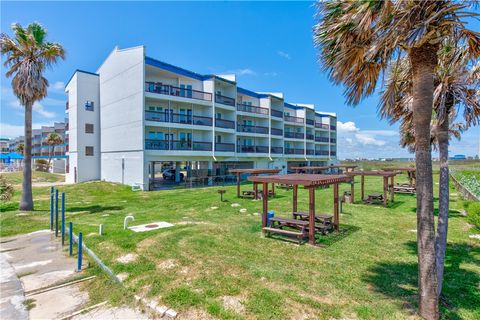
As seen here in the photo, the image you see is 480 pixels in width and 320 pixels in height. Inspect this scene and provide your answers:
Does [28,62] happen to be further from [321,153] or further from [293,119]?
[321,153]

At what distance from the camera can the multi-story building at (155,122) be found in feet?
81.4

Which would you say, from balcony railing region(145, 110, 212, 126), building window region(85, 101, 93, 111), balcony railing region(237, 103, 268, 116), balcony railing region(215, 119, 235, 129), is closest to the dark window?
building window region(85, 101, 93, 111)

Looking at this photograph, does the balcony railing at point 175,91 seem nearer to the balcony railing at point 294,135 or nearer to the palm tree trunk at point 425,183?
the balcony railing at point 294,135

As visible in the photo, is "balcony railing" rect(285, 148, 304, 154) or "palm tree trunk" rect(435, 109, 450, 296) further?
"balcony railing" rect(285, 148, 304, 154)

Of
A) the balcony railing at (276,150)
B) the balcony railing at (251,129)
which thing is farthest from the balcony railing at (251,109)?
the balcony railing at (276,150)

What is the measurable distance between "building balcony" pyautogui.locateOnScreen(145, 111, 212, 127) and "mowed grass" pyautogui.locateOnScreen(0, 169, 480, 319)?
13.4 m

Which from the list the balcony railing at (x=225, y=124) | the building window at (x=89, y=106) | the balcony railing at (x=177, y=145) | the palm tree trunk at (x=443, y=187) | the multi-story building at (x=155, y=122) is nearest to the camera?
the palm tree trunk at (x=443, y=187)

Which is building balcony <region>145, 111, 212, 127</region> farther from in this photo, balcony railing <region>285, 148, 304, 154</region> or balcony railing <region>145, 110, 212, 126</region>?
balcony railing <region>285, 148, 304, 154</region>

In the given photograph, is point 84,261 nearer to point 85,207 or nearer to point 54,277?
point 54,277

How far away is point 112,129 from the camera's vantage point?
28.3 metres

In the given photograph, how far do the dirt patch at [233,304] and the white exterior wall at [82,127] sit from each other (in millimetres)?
30028

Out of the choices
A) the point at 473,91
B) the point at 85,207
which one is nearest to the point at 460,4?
the point at 473,91

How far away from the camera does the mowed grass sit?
5125 mm

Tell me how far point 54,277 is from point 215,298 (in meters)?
4.59
